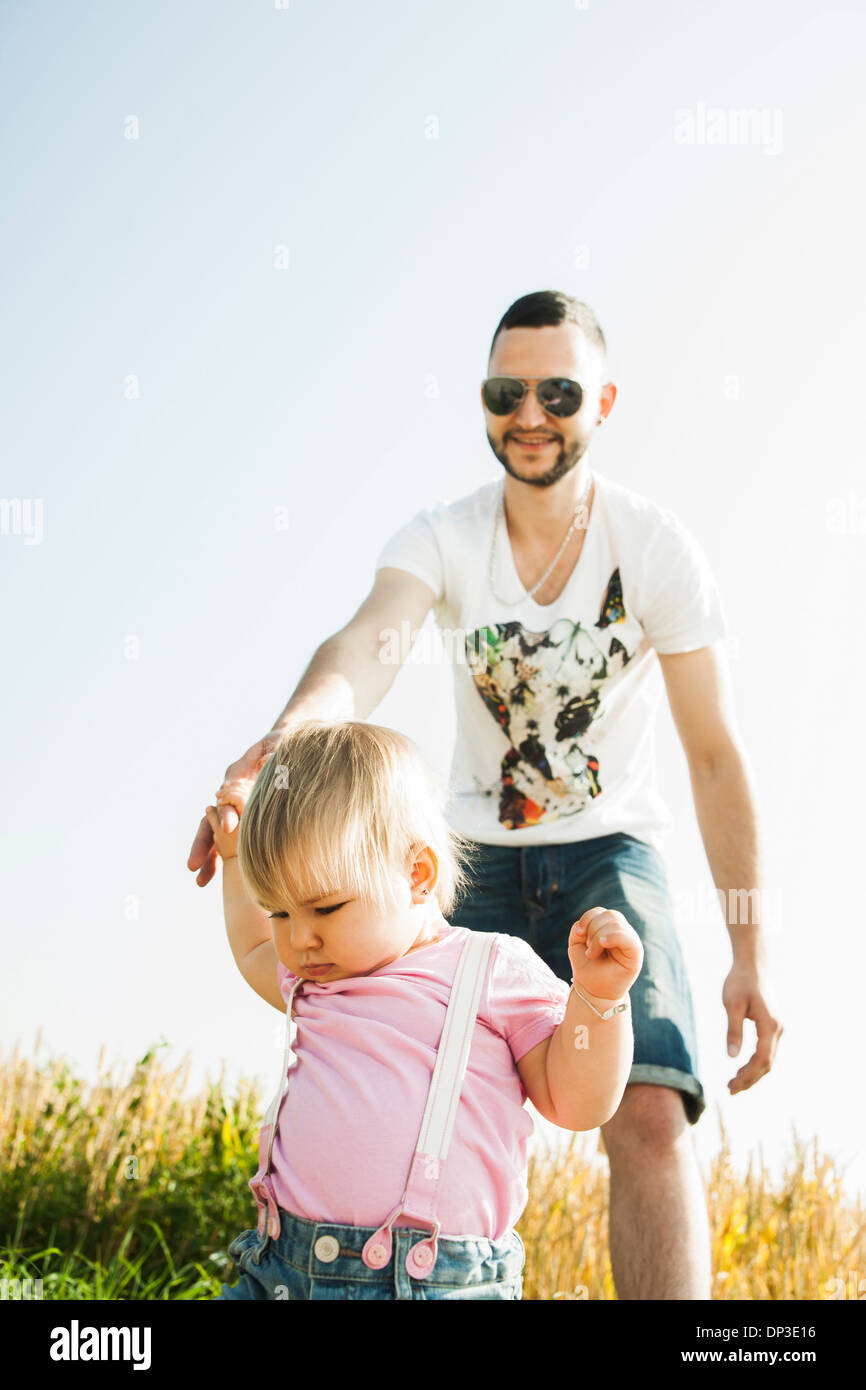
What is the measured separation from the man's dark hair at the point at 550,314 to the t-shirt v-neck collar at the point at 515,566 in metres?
0.54

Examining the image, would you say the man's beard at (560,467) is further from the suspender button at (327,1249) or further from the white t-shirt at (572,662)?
the suspender button at (327,1249)

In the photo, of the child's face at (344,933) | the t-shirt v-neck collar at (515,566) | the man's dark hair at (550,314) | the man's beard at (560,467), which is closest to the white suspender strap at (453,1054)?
the child's face at (344,933)

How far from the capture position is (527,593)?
135 inches

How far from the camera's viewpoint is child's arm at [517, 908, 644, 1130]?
5.90ft

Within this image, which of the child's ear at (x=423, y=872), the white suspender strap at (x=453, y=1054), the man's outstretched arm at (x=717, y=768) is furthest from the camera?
the man's outstretched arm at (x=717, y=768)

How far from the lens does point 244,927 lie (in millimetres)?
2367

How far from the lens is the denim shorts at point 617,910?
288cm

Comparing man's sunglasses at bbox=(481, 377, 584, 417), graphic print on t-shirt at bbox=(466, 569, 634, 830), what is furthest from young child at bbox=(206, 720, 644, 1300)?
man's sunglasses at bbox=(481, 377, 584, 417)

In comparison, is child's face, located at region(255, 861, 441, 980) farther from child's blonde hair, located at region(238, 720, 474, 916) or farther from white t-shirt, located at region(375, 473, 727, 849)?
white t-shirt, located at region(375, 473, 727, 849)

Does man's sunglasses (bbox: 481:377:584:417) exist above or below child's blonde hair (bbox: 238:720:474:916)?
above

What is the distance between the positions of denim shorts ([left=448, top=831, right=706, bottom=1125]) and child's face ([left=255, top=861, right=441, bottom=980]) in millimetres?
1002

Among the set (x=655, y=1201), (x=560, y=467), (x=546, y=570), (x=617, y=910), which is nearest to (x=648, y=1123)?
(x=655, y=1201)

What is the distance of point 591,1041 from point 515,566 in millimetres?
1853
